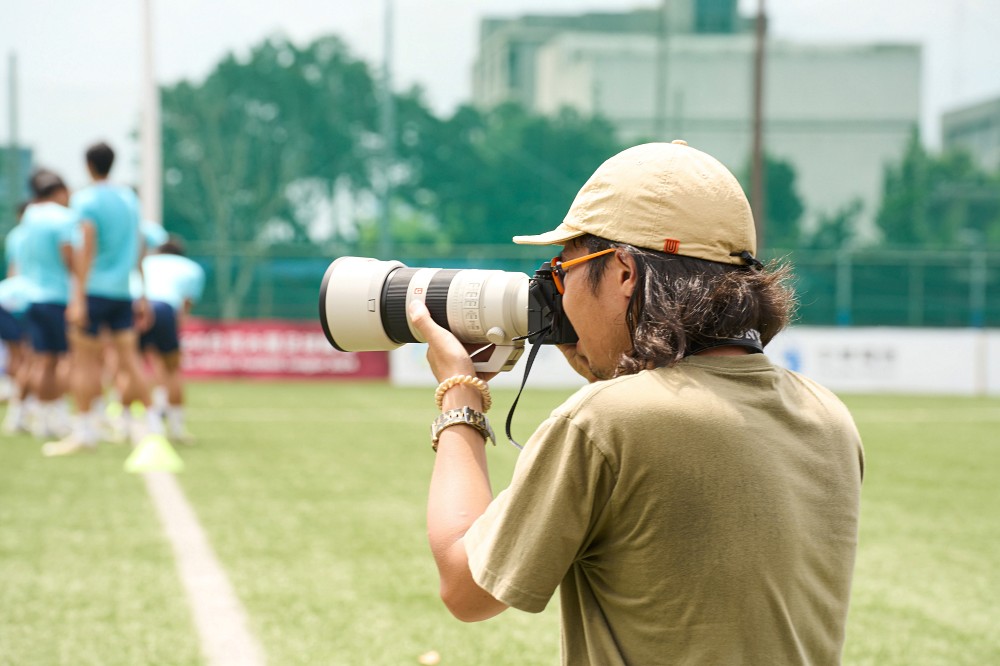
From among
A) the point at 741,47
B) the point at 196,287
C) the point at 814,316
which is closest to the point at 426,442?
the point at 196,287

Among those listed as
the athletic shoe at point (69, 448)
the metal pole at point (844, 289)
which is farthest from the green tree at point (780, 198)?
the athletic shoe at point (69, 448)

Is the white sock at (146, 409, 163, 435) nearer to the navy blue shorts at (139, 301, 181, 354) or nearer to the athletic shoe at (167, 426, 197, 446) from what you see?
the athletic shoe at (167, 426, 197, 446)

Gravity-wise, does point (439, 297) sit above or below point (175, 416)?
above

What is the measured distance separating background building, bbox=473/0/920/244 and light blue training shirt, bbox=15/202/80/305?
24.2 m

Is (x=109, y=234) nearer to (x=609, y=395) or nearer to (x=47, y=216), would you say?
(x=47, y=216)

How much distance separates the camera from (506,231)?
27453mm

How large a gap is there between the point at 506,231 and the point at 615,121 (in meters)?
5.54

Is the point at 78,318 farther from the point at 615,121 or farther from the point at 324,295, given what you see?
the point at 615,121

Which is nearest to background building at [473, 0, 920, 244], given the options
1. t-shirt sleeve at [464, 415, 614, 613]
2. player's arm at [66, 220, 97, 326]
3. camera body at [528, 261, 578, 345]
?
player's arm at [66, 220, 97, 326]

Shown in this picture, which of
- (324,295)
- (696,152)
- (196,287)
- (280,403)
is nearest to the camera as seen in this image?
(696,152)

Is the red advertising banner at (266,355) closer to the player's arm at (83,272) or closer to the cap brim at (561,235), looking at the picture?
the player's arm at (83,272)

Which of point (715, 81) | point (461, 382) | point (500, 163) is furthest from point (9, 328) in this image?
point (715, 81)

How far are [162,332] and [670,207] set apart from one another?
7.84 m

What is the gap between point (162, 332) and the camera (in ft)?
29.8
